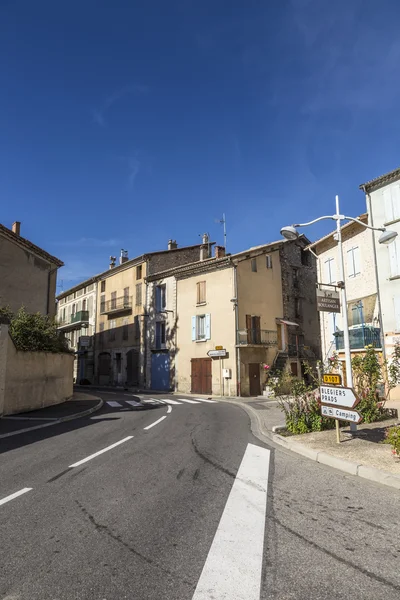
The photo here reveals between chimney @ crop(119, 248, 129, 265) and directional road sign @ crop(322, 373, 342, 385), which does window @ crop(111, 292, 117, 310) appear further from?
directional road sign @ crop(322, 373, 342, 385)

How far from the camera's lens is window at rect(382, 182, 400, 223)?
17.6 m

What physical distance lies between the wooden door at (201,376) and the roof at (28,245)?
38.4 ft

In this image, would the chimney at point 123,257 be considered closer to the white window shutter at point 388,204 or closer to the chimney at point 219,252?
the chimney at point 219,252

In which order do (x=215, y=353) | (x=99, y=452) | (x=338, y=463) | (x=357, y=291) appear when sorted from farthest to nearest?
(x=215, y=353) < (x=357, y=291) < (x=99, y=452) < (x=338, y=463)

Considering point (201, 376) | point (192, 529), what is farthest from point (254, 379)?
point (192, 529)

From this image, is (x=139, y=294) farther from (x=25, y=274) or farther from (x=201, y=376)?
(x=25, y=274)

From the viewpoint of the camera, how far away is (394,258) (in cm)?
1762

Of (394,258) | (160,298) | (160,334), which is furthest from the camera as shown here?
(160,298)

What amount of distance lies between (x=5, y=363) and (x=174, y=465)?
9.50 m

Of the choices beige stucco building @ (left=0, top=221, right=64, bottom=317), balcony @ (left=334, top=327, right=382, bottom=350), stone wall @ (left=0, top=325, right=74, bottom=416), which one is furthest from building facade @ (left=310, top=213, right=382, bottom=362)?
beige stucco building @ (left=0, top=221, right=64, bottom=317)

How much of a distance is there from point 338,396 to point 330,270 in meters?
15.4

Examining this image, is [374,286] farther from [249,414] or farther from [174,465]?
[174,465]

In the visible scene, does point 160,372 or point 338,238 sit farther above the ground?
point 338,238

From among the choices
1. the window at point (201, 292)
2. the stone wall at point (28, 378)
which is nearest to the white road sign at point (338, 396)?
the stone wall at point (28, 378)
